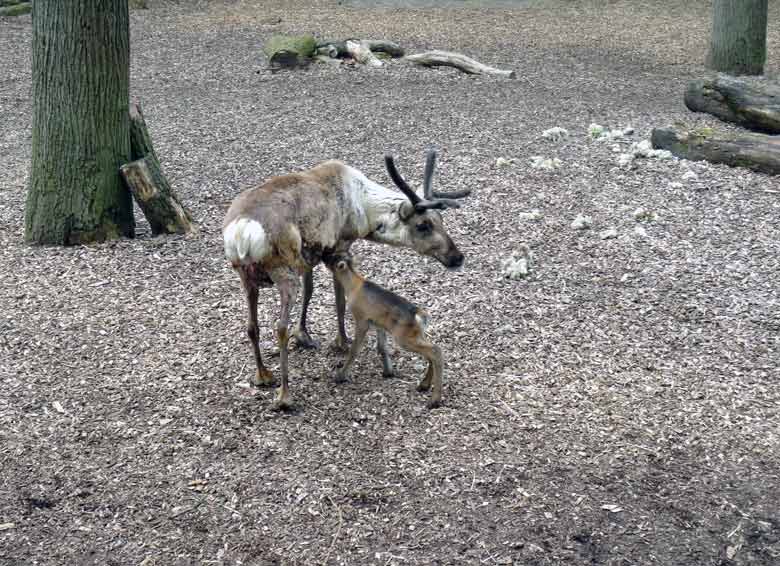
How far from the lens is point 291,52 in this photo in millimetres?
12961

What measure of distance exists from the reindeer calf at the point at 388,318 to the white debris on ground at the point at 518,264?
1.70m

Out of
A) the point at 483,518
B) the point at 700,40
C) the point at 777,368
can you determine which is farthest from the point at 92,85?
the point at 700,40

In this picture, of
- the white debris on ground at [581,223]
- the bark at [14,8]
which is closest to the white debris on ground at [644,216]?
the white debris on ground at [581,223]

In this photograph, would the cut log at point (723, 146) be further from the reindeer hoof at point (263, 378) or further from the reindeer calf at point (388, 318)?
the reindeer hoof at point (263, 378)

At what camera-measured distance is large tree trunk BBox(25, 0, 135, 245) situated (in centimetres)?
700

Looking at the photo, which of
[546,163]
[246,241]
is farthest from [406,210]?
[546,163]

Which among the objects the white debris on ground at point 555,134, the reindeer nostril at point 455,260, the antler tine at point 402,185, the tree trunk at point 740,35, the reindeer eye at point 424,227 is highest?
the tree trunk at point 740,35

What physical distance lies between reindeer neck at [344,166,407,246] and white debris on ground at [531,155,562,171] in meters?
3.37

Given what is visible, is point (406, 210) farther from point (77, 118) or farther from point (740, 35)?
point (740, 35)

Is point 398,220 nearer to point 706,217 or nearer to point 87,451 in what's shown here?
point 87,451

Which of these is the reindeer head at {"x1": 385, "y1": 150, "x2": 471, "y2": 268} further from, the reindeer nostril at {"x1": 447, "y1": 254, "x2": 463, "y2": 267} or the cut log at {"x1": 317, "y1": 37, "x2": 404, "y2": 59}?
the cut log at {"x1": 317, "y1": 37, "x2": 404, "y2": 59}

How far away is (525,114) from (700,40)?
640 centimetres

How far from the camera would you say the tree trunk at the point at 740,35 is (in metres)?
12.4

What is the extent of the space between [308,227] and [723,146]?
524cm
